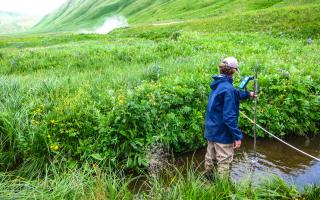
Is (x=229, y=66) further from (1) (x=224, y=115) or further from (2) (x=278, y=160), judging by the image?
(2) (x=278, y=160)

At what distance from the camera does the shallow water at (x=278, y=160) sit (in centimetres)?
879

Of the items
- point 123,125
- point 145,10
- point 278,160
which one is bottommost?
point 278,160

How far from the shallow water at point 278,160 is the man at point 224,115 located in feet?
2.87

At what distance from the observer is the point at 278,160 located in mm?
9750

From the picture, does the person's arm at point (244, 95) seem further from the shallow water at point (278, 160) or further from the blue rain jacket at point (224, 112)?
the shallow water at point (278, 160)

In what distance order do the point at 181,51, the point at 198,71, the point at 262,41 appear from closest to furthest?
the point at 198,71, the point at 181,51, the point at 262,41

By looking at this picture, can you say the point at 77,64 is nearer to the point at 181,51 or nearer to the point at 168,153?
the point at 181,51

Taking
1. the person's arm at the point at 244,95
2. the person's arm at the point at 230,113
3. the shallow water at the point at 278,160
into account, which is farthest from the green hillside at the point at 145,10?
the person's arm at the point at 230,113

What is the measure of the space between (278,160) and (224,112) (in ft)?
11.2

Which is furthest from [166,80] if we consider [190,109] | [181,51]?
[181,51]

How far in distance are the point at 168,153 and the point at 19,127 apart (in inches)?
147

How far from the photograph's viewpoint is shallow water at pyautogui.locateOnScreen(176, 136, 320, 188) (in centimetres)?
879

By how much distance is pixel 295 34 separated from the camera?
89.2ft

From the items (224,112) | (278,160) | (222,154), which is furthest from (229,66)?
(278,160)
